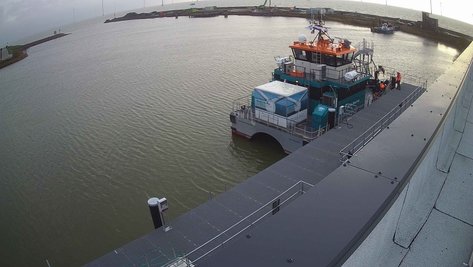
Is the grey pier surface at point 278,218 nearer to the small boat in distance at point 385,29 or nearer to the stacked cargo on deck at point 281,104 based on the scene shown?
the stacked cargo on deck at point 281,104

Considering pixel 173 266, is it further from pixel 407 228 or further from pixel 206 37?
pixel 206 37

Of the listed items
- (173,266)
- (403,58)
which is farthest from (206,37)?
(173,266)

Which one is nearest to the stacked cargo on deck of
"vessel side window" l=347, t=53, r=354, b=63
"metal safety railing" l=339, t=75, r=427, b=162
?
"vessel side window" l=347, t=53, r=354, b=63

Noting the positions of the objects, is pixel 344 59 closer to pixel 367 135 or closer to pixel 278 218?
pixel 367 135

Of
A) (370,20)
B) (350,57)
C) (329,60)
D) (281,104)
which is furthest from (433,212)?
(370,20)

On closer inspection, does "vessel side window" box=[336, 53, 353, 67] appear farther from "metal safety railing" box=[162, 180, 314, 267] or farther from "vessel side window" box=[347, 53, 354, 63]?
"metal safety railing" box=[162, 180, 314, 267]

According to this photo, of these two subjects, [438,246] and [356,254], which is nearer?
[356,254]

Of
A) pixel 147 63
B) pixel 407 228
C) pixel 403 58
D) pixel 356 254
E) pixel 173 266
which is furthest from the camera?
pixel 147 63

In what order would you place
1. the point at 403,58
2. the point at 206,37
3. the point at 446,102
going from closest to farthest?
the point at 446,102
the point at 403,58
the point at 206,37
